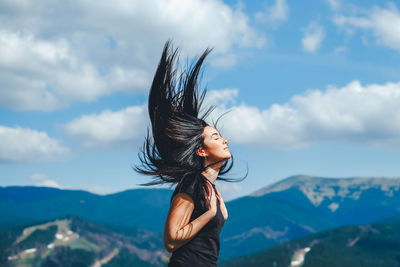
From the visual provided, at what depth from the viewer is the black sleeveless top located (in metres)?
6.38

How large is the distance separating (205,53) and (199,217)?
270cm

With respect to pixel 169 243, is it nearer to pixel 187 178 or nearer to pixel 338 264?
pixel 187 178

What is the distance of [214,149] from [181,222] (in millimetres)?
1256

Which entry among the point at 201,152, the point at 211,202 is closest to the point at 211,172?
the point at 201,152

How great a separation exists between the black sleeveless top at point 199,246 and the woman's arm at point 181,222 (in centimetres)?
7

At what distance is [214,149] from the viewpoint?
23.3 feet

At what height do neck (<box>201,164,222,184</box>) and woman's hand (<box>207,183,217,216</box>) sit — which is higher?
neck (<box>201,164,222,184</box>)

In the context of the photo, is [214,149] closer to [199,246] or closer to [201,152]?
[201,152]

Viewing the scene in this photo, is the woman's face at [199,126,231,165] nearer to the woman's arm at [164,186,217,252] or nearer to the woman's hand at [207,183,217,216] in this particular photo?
the woman's hand at [207,183,217,216]

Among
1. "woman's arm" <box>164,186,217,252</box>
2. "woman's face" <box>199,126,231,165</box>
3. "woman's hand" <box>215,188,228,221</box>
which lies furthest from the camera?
"woman's face" <box>199,126,231,165</box>

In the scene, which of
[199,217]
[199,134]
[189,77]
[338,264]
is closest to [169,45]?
[189,77]

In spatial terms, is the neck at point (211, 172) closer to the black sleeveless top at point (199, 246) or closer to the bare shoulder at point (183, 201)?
the black sleeveless top at point (199, 246)

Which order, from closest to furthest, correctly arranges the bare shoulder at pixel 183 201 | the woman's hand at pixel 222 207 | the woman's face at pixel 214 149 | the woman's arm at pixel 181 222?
the woman's arm at pixel 181 222 → the bare shoulder at pixel 183 201 → the woman's hand at pixel 222 207 → the woman's face at pixel 214 149

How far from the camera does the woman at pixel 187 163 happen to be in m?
6.42
